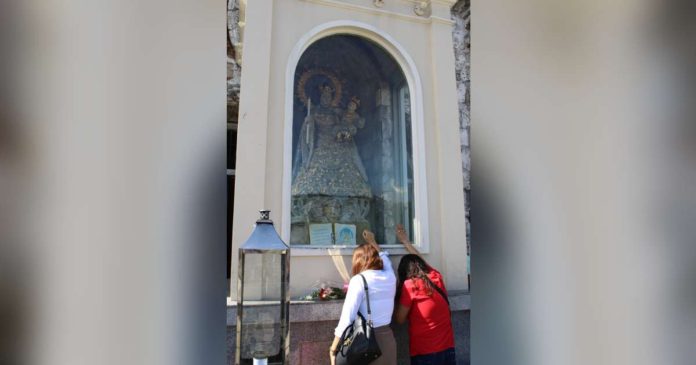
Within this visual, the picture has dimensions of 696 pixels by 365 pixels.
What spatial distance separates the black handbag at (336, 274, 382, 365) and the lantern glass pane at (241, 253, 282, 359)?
0.63 m

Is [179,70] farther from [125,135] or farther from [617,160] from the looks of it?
[617,160]

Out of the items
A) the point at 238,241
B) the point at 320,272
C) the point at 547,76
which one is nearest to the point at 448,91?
the point at 320,272

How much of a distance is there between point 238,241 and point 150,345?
9.13 ft

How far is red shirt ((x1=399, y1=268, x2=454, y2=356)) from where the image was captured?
277 centimetres

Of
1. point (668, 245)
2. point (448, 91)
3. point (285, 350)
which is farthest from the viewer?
point (448, 91)

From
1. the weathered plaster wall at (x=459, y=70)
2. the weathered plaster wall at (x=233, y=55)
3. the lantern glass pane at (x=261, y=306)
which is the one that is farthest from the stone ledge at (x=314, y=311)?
the weathered plaster wall at (x=233, y=55)

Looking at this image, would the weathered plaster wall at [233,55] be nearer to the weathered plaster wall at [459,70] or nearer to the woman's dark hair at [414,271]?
the weathered plaster wall at [459,70]

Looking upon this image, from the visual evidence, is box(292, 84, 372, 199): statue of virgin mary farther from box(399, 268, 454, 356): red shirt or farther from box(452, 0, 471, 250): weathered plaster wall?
box(452, 0, 471, 250): weathered plaster wall

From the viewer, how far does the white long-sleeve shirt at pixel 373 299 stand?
2.69 m

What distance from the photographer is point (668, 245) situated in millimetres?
467

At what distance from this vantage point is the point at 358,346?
2590 mm

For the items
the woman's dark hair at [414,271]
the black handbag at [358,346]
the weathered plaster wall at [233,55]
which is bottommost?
the black handbag at [358,346]

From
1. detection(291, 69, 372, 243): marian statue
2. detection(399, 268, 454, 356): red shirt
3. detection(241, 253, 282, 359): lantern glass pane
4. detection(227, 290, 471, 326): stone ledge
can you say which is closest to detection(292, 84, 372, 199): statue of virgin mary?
detection(291, 69, 372, 243): marian statue

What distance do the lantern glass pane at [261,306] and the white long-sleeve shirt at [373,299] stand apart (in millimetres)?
632
